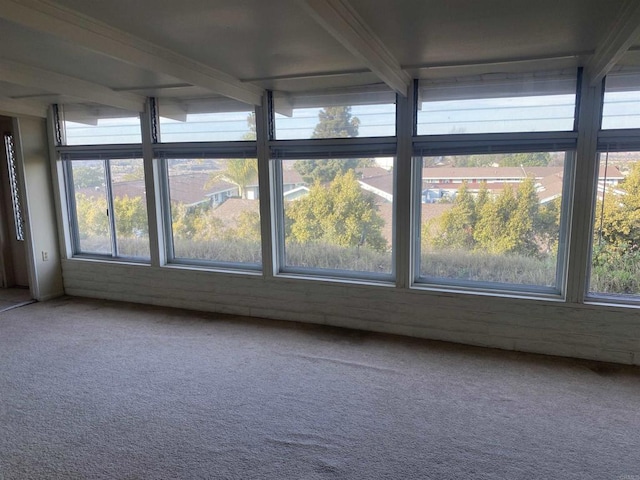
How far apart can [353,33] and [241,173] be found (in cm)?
241

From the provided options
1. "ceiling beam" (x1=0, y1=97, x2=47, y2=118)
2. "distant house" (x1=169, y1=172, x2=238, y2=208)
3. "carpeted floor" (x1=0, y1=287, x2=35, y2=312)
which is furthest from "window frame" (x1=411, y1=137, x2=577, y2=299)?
"carpeted floor" (x1=0, y1=287, x2=35, y2=312)

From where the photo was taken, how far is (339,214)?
4164mm

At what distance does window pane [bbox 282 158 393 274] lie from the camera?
13.1ft

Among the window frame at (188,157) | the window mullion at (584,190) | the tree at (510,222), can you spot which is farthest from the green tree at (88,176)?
the window mullion at (584,190)

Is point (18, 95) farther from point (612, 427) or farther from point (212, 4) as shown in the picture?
point (612, 427)

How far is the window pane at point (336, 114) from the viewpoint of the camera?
3.83 metres

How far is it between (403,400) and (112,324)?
9.93 feet

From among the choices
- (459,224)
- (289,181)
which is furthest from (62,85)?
(459,224)

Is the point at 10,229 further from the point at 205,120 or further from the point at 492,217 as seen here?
the point at 492,217

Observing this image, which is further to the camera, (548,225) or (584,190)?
(548,225)

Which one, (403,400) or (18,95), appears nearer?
(403,400)

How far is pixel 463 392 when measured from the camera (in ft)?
9.70

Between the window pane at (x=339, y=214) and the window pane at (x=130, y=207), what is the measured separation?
1764 mm

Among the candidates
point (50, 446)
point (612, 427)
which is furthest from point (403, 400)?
point (50, 446)
